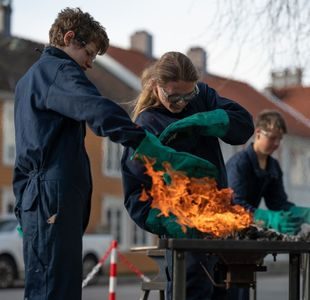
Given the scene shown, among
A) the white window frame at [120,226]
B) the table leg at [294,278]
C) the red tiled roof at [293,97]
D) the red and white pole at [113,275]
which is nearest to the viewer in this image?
the table leg at [294,278]

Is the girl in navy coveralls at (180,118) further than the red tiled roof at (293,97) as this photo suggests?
No

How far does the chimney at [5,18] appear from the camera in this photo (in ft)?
107

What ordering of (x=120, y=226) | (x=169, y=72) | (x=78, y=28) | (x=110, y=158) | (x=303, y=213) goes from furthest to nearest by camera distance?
(x=120, y=226) < (x=110, y=158) < (x=303, y=213) < (x=169, y=72) < (x=78, y=28)

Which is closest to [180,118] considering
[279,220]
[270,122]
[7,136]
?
[279,220]

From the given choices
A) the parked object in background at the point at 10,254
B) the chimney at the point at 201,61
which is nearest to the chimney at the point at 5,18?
the parked object in background at the point at 10,254

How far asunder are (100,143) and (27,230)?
27.3 meters

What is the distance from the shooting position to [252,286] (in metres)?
4.17

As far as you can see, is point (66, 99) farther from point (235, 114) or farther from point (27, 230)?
point (235, 114)

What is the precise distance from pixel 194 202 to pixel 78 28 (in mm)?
988

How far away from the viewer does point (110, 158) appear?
31766 mm

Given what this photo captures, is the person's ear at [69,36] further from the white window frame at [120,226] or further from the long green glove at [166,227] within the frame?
the white window frame at [120,226]

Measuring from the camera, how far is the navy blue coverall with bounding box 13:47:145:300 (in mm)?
3748

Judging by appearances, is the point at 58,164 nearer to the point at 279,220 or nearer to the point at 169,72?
the point at 169,72

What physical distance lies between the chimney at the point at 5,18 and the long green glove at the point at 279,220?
27890 millimetres
